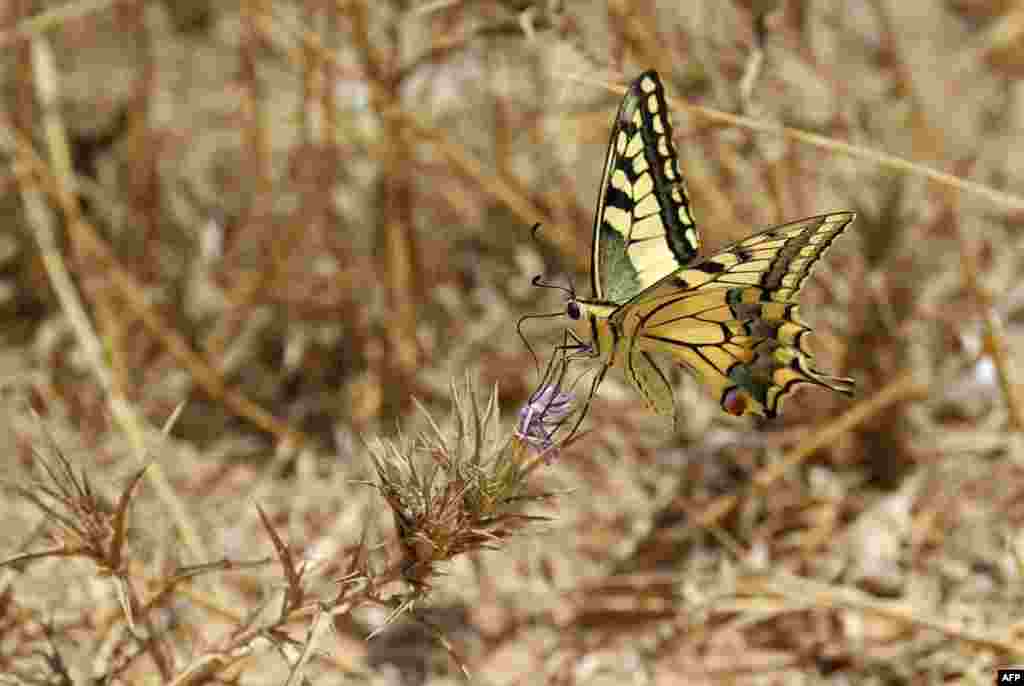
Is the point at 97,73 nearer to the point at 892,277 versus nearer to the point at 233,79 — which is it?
the point at 233,79

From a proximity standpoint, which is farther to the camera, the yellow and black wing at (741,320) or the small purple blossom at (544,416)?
the yellow and black wing at (741,320)

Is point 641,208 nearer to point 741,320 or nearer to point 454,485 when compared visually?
point 741,320

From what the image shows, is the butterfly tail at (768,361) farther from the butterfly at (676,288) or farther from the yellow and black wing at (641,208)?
the yellow and black wing at (641,208)

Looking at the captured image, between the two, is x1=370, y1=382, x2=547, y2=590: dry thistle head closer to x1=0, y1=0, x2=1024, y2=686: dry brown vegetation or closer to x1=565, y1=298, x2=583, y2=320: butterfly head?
x1=0, y1=0, x2=1024, y2=686: dry brown vegetation

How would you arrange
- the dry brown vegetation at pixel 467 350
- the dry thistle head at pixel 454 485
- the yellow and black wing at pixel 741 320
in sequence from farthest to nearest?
the dry brown vegetation at pixel 467 350 → the yellow and black wing at pixel 741 320 → the dry thistle head at pixel 454 485

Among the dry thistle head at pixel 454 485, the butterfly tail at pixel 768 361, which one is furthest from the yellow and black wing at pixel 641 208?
the dry thistle head at pixel 454 485

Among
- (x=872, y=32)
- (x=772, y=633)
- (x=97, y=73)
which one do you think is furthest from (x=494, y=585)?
(x=872, y=32)
